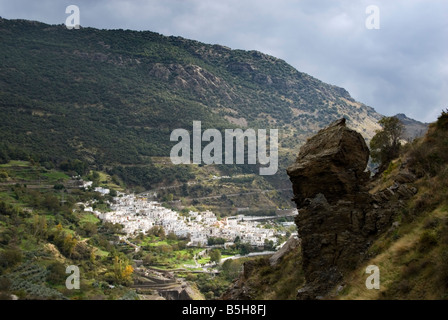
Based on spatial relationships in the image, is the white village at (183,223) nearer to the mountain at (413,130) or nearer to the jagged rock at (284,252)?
the mountain at (413,130)

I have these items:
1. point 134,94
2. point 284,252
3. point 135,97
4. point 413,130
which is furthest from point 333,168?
point 134,94

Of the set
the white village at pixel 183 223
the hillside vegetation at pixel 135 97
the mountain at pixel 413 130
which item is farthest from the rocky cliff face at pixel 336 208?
the hillside vegetation at pixel 135 97

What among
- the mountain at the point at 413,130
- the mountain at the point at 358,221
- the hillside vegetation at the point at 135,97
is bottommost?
the mountain at the point at 358,221

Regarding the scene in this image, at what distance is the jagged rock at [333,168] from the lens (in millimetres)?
9469

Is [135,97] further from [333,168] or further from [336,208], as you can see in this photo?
[336,208]

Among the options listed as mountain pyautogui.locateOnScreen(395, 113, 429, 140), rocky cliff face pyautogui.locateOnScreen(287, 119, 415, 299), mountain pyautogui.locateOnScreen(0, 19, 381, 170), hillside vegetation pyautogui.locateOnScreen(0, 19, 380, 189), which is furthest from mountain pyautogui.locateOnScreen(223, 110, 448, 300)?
mountain pyautogui.locateOnScreen(0, 19, 381, 170)

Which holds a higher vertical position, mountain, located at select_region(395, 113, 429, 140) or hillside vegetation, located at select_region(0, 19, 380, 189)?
hillside vegetation, located at select_region(0, 19, 380, 189)

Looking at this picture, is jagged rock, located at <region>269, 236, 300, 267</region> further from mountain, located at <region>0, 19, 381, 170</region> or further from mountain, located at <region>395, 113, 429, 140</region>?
mountain, located at <region>0, 19, 381, 170</region>

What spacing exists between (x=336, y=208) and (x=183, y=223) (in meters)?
45.9

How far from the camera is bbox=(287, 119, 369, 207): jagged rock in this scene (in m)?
9.47

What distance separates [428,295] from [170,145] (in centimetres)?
8546

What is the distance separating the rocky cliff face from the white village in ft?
115

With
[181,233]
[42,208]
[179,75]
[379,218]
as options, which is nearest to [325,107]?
[179,75]

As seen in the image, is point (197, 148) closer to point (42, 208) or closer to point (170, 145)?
point (170, 145)
